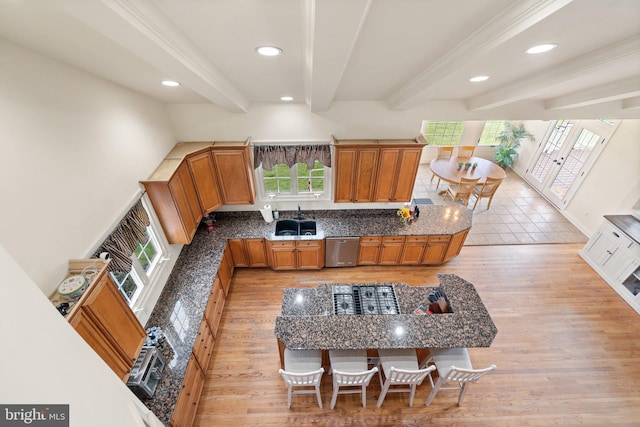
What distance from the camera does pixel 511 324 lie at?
3789 mm

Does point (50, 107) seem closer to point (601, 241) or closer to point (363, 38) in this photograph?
point (363, 38)

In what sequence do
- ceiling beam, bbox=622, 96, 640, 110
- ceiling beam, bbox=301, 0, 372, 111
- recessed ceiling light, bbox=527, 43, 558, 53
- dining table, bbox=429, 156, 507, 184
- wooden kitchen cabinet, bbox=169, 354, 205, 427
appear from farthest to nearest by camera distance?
dining table, bbox=429, 156, 507, 184 → ceiling beam, bbox=622, 96, 640, 110 → wooden kitchen cabinet, bbox=169, 354, 205, 427 → recessed ceiling light, bbox=527, 43, 558, 53 → ceiling beam, bbox=301, 0, 372, 111

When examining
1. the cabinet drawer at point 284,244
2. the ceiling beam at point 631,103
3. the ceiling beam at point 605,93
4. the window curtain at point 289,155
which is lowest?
the cabinet drawer at point 284,244

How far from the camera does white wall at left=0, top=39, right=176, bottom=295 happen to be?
5.00ft

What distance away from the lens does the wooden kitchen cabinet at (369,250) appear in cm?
431

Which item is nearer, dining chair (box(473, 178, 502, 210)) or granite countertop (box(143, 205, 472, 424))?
Answer: granite countertop (box(143, 205, 472, 424))

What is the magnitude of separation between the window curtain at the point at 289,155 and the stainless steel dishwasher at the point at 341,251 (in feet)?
4.21

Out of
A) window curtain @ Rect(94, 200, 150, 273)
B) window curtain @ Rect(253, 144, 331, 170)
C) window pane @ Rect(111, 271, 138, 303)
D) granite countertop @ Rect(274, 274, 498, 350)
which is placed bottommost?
granite countertop @ Rect(274, 274, 498, 350)

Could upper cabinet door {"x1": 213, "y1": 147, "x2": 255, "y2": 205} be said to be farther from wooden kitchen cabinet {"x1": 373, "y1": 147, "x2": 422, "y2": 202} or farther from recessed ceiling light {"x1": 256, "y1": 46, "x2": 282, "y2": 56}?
recessed ceiling light {"x1": 256, "y1": 46, "x2": 282, "y2": 56}

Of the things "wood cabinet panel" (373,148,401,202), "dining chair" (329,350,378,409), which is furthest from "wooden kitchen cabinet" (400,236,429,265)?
"dining chair" (329,350,378,409)

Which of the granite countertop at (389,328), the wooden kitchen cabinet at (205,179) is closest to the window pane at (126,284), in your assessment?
the wooden kitchen cabinet at (205,179)

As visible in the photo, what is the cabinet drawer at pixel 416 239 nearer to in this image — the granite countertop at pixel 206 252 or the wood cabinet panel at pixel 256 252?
the granite countertop at pixel 206 252

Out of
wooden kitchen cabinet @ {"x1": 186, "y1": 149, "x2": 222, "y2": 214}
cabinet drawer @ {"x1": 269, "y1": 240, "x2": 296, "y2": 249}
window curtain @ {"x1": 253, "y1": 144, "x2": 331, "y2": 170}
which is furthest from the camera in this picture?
cabinet drawer @ {"x1": 269, "y1": 240, "x2": 296, "y2": 249}

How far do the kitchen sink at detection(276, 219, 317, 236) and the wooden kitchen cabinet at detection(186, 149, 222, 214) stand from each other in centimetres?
109
